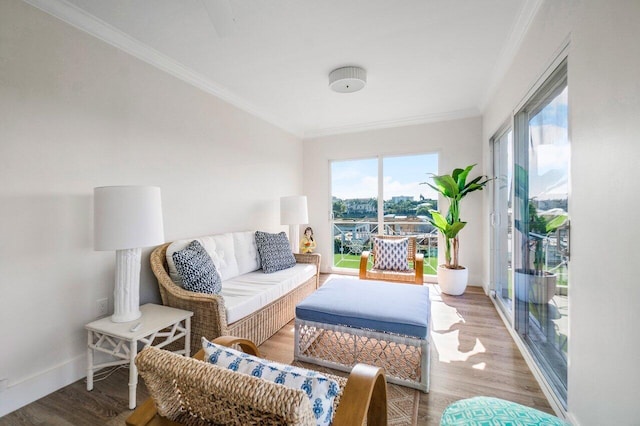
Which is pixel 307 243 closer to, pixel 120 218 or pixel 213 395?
pixel 120 218

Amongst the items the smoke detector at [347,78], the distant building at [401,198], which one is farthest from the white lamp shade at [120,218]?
the distant building at [401,198]

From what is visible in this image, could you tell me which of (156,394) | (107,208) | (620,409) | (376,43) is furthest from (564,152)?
(107,208)

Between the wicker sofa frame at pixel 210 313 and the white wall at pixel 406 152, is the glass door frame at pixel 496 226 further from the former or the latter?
the wicker sofa frame at pixel 210 313

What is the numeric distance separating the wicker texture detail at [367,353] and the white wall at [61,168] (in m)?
1.44

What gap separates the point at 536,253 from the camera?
2.03 meters

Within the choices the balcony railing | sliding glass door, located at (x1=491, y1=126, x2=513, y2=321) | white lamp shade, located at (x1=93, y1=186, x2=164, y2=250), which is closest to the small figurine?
the balcony railing

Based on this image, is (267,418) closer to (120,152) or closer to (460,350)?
(460,350)

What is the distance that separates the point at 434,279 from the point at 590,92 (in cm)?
354

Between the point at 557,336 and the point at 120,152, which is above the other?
the point at 120,152

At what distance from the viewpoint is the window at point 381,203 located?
176 inches

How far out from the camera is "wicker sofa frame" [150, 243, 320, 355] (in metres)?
1.99

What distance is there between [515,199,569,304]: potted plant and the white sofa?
82.8 inches

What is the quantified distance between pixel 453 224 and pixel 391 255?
0.92 metres

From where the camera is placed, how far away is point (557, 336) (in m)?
1.76
